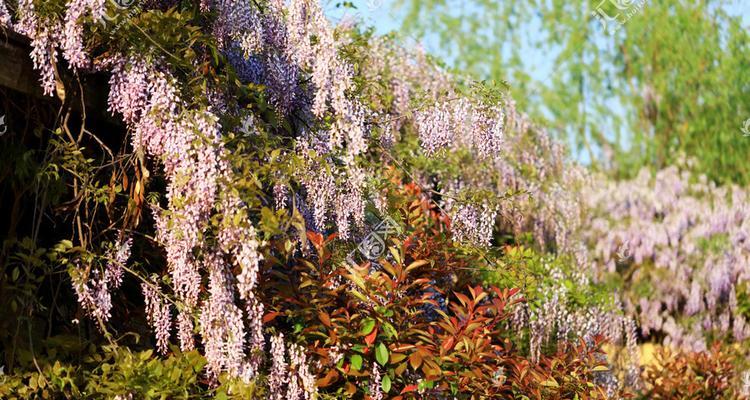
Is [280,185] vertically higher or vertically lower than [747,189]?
lower

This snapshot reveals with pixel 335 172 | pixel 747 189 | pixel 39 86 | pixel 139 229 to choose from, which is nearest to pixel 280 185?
pixel 335 172

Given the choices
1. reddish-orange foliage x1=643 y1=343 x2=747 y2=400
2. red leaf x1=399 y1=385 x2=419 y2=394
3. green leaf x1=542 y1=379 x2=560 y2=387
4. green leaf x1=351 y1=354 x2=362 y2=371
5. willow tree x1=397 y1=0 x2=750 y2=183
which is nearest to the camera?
green leaf x1=351 y1=354 x2=362 y2=371

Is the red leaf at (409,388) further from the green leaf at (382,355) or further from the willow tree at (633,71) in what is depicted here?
the willow tree at (633,71)

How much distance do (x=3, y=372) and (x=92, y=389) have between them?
0.40m

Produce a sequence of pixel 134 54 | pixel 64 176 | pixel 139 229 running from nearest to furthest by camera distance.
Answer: pixel 134 54 → pixel 64 176 → pixel 139 229

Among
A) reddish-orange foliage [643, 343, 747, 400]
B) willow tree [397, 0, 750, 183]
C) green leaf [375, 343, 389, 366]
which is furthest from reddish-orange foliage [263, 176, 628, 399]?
willow tree [397, 0, 750, 183]

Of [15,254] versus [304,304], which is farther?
[304,304]

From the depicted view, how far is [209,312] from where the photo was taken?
3887 millimetres

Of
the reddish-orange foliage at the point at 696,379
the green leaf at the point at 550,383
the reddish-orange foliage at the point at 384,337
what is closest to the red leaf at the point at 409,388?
the reddish-orange foliage at the point at 384,337

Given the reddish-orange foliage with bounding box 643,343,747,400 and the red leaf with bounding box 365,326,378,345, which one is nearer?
the red leaf with bounding box 365,326,378,345

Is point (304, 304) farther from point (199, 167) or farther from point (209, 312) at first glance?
point (199, 167)

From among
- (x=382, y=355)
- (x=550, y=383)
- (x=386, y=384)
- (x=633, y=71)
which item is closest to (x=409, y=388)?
(x=386, y=384)

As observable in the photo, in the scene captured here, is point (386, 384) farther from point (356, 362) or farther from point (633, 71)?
point (633, 71)

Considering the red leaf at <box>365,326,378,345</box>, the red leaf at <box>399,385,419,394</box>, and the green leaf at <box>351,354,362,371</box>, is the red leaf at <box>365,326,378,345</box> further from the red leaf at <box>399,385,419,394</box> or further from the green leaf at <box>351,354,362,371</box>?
the red leaf at <box>399,385,419,394</box>
